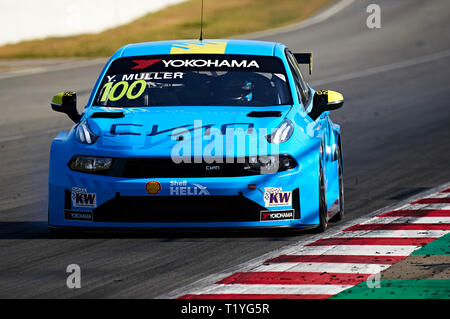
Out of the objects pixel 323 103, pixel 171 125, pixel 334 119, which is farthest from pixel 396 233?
pixel 334 119

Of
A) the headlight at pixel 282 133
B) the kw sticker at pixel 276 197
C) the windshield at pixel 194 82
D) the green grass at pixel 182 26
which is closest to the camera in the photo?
the kw sticker at pixel 276 197

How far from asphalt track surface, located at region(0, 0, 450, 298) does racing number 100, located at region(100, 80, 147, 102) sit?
1127mm

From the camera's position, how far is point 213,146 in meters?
7.59

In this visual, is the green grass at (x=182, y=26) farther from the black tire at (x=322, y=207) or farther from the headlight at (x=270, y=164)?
the headlight at (x=270, y=164)

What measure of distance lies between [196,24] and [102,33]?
2.63 meters

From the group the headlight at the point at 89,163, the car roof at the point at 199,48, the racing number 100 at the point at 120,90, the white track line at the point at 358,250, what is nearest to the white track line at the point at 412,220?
the white track line at the point at 358,250

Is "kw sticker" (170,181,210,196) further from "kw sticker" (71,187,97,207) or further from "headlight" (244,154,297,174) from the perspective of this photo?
"kw sticker" (71,187,97,207)

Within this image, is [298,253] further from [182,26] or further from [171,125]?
[182,26]

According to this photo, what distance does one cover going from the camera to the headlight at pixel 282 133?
775 cm

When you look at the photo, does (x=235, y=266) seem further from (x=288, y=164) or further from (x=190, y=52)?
(x=190, y=52)

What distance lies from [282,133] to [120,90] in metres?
1.52
